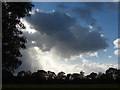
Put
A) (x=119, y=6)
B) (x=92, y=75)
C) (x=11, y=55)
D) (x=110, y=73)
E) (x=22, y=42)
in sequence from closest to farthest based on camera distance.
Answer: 1. (x=11, y=55)
2. (x=22, y=42)
3. (x=119, y=6)
4. (x=110, y=73)
5. (x=92, y=75)

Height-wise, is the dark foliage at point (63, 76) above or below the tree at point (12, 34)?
below

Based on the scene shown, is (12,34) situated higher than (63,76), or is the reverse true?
(12,34)

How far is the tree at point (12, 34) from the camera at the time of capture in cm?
1827

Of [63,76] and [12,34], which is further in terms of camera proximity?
[63,76]

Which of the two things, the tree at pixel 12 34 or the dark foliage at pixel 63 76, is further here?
the dark foliage at pixel 63 76

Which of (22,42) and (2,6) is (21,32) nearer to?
(22,42)

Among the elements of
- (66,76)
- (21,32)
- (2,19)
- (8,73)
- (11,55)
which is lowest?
(66,76)

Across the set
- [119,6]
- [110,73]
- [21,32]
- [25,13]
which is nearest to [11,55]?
[21,32]

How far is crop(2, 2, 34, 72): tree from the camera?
18.3 meters

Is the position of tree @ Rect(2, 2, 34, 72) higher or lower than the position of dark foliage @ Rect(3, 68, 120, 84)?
higher

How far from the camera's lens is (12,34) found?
1903cm

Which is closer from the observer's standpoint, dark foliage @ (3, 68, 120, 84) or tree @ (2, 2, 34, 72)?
tree @ (2, 2, 34, 72)

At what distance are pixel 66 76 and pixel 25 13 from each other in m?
112

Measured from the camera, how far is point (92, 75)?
12112 centimetres
